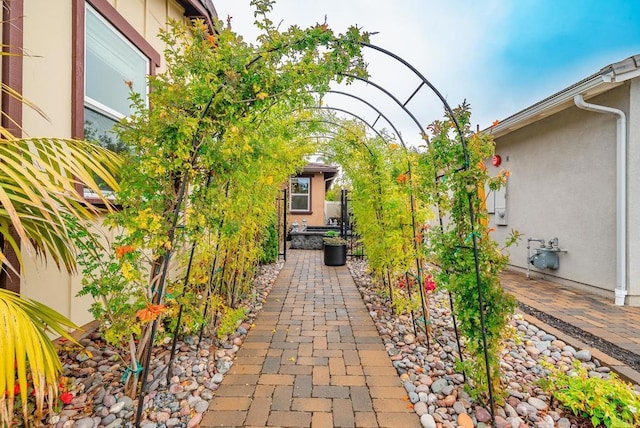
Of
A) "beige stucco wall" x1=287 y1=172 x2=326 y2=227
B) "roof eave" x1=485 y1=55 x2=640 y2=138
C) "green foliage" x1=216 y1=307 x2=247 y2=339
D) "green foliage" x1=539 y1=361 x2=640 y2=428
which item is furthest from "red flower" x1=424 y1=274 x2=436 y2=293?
"beige stucco wall" x1=287 y1=172 x2=326 y2=227

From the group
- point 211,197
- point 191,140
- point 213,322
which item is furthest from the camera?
point 213,322

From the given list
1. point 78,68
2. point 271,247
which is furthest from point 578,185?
point 78,68

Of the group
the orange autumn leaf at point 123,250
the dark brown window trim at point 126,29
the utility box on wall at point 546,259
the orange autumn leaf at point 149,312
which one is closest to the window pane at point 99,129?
the dark brown window trim at point 126,29

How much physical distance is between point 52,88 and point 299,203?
998 cm

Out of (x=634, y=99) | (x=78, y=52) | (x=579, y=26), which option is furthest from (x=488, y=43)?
(x=78, y=52)

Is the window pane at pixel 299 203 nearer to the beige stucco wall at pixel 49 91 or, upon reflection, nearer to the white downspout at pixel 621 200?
the white downspout at pixel 621 200

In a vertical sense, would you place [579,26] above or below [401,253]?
above

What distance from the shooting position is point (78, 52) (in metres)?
2.34

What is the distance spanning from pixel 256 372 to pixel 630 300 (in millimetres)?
4736

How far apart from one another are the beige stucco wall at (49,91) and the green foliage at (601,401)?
11.5ft

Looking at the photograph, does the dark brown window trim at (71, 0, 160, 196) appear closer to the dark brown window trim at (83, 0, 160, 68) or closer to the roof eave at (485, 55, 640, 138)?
the dark brown window trim at (83, 0, 160, 68)

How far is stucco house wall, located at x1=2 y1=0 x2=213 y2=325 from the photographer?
6.63 ft

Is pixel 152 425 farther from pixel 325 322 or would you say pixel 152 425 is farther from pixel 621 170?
pixel 621 170

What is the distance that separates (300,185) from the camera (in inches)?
474
